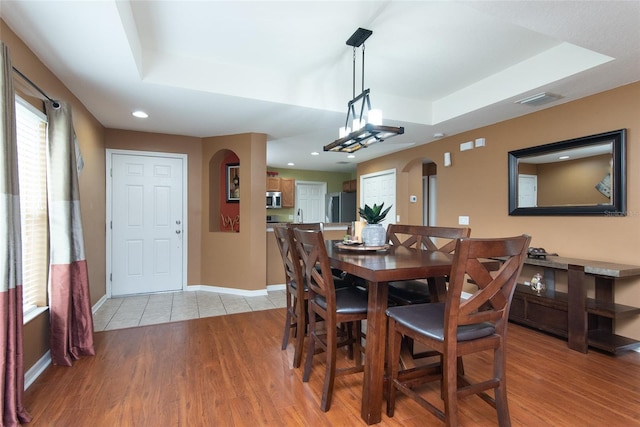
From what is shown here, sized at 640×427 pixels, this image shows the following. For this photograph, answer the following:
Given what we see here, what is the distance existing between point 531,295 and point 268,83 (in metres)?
3.28

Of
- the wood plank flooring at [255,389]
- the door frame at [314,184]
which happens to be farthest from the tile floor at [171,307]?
the door frame at [314,184]

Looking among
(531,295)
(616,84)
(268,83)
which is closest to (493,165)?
(616,84)

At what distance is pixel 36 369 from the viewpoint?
84.0 inches

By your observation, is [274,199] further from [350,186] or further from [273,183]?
[350,186]

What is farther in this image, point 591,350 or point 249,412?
point 591,350

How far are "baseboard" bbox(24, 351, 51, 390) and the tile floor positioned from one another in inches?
27.7

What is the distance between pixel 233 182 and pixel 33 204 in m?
2.75

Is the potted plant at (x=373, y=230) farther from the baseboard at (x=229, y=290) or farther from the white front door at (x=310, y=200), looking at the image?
the white front door at (x=310, y=200)

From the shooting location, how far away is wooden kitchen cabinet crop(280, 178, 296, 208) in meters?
7.46

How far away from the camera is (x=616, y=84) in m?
2.66

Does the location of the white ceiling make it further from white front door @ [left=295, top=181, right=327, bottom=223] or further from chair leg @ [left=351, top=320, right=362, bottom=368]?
white front door @ [left=295, top=181, right=327, bottom=223]

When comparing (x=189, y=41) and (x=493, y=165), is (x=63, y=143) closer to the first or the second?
(x=189, y=41)

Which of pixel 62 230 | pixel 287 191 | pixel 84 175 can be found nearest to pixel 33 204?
pixel 62 230

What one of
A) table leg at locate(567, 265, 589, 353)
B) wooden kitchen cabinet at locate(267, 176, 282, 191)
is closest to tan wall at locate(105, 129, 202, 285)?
wooden kitchen cabinet at locate(267, 176, 282, 191)
